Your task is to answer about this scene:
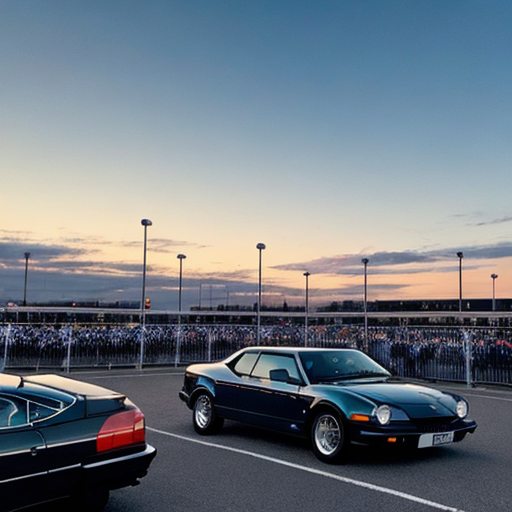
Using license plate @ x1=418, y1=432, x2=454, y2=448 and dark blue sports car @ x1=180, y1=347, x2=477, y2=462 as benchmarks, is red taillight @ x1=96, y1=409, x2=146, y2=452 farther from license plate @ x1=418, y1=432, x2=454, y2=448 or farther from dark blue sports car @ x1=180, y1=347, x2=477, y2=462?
license plate @ x1=418, y1=432, x2=454, y2=448

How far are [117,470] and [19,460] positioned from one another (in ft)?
2.68

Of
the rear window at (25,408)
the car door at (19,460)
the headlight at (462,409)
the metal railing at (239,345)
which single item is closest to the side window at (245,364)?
the headlight at (462,409)

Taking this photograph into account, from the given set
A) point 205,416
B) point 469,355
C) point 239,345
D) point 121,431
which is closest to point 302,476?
point 121,431

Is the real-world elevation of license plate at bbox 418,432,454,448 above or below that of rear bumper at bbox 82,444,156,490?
below

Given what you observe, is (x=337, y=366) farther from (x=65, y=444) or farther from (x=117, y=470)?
(x=65, y=444)

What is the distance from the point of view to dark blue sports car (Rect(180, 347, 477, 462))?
7.21m

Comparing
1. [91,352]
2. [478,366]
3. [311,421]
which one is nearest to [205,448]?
[311,421]

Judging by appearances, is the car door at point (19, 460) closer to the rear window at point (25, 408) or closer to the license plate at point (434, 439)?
the rear window at point (25, 408)

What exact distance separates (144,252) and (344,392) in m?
29.3

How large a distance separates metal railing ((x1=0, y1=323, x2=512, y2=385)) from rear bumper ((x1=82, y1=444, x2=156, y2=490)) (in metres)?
11.4

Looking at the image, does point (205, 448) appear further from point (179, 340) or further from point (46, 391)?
point (179, 340)

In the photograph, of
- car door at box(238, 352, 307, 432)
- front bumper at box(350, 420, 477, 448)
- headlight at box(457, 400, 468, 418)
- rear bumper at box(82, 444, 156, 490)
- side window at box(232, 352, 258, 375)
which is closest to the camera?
rear bumper at box(82, 444, 156, 490)

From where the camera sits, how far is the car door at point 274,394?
8.08m

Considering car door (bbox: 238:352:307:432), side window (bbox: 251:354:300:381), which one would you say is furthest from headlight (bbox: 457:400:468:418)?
side window (bbox: 251:354:300:381)
